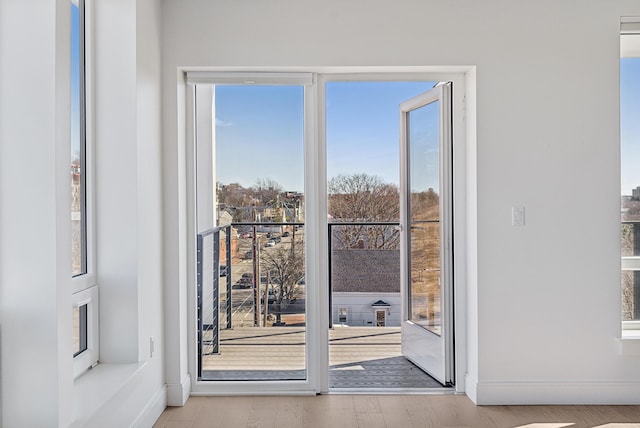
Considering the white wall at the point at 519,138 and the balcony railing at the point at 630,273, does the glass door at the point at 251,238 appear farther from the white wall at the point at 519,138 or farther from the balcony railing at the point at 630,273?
the balcony railing at the point at 630,273

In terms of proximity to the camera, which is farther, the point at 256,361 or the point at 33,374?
the point at 256,361

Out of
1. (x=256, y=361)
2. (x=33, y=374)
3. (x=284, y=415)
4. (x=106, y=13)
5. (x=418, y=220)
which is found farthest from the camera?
(x=418, y=220)

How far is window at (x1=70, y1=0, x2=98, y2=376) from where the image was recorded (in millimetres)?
2570

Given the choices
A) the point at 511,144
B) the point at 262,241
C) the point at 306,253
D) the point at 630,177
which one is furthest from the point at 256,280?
the point at 630,177

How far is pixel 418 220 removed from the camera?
3852 mm

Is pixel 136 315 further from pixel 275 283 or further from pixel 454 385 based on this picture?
pixel 454 385

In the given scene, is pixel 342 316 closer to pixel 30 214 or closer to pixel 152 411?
pixel 152 411

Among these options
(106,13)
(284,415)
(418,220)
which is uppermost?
(106,13)

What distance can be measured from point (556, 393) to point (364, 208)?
1656 mm

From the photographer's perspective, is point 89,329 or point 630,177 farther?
point 630,177

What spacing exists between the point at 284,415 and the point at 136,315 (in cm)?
103

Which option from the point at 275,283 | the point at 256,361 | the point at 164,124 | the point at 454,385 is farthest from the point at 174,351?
the point at 454,385

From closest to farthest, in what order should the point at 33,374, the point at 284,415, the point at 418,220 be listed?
the point at 33,374
the point at 284,415
the point at 418,220

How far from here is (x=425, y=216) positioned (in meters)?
3.80
